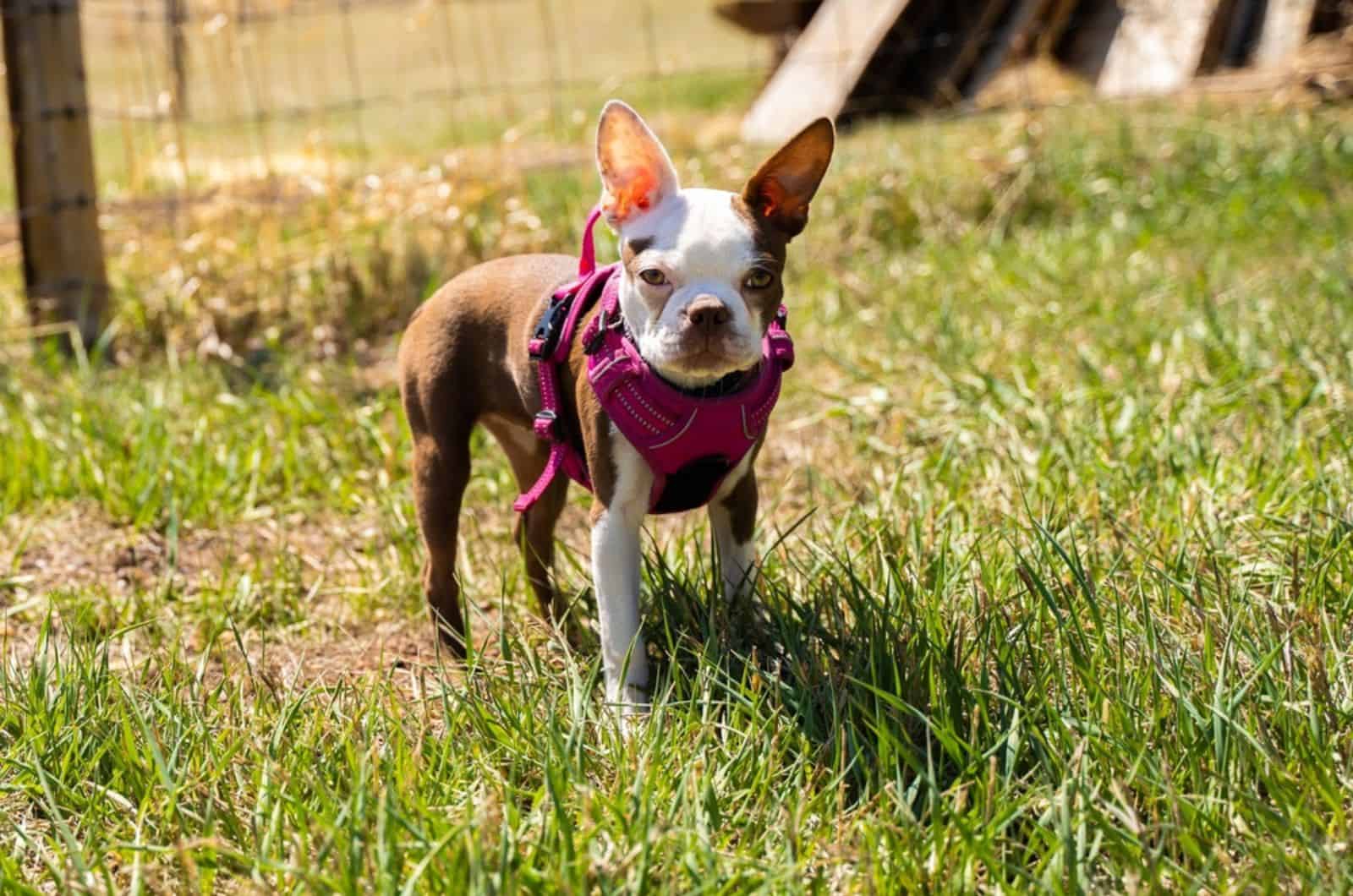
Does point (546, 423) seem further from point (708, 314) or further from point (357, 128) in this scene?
point (357, 128)

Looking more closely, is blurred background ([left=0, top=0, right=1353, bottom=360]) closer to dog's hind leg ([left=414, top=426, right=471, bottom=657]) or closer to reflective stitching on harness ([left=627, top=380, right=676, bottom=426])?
dog's hind leg ([left=414, top=426, right=471, bottom=657])

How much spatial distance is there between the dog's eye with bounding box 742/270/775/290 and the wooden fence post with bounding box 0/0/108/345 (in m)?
3.47

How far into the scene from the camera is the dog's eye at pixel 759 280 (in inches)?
92.0

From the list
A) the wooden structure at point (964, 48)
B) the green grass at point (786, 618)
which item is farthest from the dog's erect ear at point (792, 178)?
the wooden structure at point (964, 48)

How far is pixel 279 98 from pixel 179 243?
9.88 meters

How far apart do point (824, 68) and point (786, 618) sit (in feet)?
20.5

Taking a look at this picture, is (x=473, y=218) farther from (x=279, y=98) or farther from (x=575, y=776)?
(x=279, y=98)

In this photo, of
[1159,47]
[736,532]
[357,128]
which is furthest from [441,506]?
[1159,47]

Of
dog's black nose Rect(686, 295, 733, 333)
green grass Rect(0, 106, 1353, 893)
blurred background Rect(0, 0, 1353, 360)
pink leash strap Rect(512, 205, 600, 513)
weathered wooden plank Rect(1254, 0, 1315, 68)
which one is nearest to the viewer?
green grass Rect(0, 106, 1353, 893)

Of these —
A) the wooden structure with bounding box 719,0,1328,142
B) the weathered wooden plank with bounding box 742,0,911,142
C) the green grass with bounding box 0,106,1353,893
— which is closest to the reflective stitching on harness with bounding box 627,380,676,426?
the green grass with bounding box 0,106,1353,893

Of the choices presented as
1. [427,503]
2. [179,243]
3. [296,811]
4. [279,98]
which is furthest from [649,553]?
[279,98]

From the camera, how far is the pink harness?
7.97ft

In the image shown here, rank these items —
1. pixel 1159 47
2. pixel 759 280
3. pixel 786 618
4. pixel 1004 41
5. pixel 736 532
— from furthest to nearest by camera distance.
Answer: pixel 1004 41, pixel 1159 47, pixel 736 532, pixel 786 618, pixel 759 280

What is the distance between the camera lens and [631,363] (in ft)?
7.99
